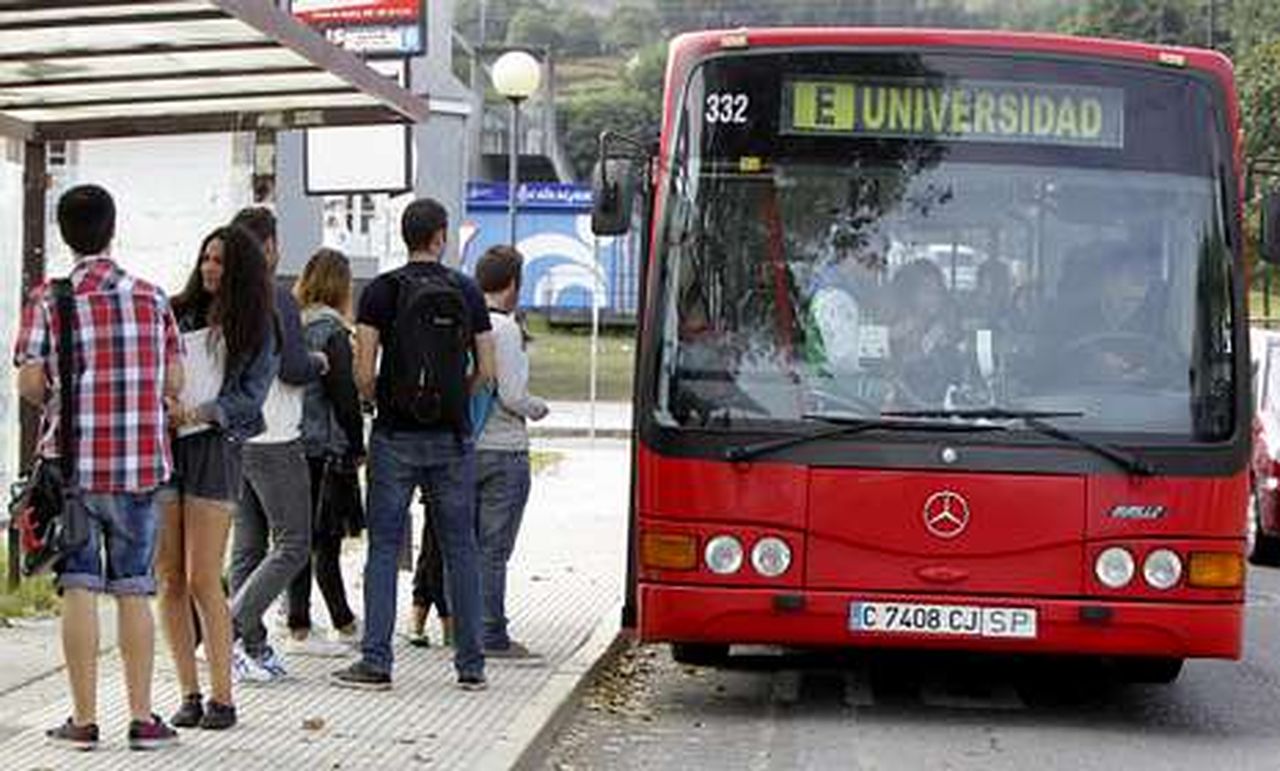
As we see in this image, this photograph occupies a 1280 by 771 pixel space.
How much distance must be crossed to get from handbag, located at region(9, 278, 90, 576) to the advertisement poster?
6993mm

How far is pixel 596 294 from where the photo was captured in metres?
30.2

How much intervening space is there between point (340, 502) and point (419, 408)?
4.34ft

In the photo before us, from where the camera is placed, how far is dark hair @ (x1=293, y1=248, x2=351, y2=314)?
9961mm

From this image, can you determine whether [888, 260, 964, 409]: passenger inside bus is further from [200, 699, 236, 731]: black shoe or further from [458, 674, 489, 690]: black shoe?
[200, 699, 236, 731]: black shoe

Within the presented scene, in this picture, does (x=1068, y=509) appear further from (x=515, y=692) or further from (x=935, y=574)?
(x=515, y=692)

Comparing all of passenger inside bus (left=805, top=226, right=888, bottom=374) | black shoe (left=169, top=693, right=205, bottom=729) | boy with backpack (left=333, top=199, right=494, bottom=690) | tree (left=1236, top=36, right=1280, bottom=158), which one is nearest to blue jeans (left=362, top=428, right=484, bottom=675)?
boy with backpack (left=333, top=199, right=494, bottom=690)

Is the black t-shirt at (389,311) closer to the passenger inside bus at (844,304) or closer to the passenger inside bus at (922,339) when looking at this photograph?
the passenger inside bus at (844,304)

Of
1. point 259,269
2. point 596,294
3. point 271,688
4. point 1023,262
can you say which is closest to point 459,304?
point 259,269

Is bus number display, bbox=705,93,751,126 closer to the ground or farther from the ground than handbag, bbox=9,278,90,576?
farther from the ground

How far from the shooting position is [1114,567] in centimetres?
953

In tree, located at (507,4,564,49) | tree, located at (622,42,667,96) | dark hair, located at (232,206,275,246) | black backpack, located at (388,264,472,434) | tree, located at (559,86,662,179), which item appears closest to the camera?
dark hair, located at (232,206,275,246)

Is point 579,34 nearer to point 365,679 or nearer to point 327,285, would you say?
Answer: point 327,285

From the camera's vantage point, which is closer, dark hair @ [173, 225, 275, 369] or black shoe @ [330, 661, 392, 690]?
dark hair @ [173, 225, 275, 369]

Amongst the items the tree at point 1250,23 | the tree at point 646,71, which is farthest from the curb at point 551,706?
the tree at point 646,71
